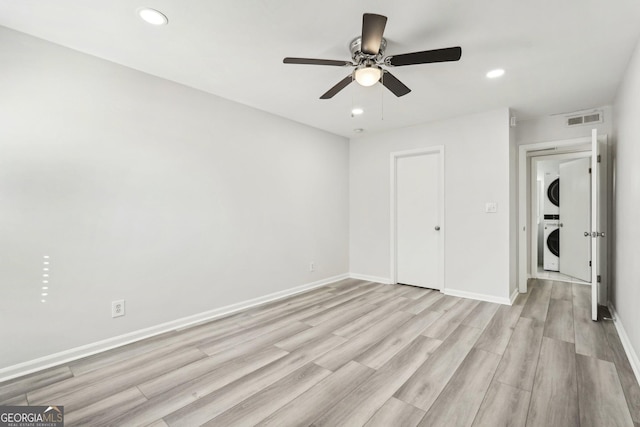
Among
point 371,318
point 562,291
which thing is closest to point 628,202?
point 562,291

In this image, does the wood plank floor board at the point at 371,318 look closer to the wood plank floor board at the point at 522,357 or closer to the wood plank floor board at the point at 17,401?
the wood plank floor board at the point at 522,357

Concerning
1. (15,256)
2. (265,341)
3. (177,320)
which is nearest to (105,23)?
(15,256)

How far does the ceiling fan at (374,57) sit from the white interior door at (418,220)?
2.12 meters

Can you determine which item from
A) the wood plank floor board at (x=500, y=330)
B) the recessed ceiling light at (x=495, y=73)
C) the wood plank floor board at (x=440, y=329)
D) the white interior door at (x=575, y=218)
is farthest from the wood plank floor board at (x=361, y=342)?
the white interior door at (x=575, y=218)

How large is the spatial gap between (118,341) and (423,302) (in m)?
3.33

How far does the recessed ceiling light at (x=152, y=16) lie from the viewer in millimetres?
1861

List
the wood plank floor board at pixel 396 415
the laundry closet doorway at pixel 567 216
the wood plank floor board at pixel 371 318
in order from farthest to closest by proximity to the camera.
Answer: the laundry closet doorway at pixel 567 216
the wood plank floor board at pixel 371 318
the wood plank floor board at pixel 396 415

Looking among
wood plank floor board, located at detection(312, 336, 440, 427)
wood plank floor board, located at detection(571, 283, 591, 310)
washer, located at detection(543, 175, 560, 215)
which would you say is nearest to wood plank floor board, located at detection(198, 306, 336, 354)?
wood plank floor board, located at detection(312, 336, 440, 427)

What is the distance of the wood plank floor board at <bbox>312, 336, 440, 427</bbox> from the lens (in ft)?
5.27

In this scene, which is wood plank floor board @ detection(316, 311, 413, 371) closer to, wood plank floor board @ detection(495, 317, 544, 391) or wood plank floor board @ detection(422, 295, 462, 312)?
wood plank floor board @ detection(422, 295, 462, 312)

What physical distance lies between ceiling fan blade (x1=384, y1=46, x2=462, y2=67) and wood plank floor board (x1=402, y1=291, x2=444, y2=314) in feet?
8.57

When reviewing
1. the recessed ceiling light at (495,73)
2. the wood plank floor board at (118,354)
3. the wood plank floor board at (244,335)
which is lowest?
the wood plank floor board at (244,335)

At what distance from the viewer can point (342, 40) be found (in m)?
2.18

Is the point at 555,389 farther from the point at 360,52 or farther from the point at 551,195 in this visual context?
the point at 551,195
